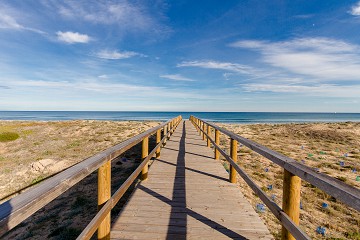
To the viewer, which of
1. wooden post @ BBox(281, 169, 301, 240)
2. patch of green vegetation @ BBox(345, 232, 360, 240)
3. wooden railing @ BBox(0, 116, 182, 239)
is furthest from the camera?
patch of green vegetation @ BBox(345, 232, 360, 240)

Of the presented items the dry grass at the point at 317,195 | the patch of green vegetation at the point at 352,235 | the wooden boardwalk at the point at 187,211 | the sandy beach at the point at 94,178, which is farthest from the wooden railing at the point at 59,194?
the patch of green vegetation at the point at 352,235

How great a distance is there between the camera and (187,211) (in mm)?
3904

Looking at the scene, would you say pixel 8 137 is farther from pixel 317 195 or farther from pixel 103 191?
pixel 317 195

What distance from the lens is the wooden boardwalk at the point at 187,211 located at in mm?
3225

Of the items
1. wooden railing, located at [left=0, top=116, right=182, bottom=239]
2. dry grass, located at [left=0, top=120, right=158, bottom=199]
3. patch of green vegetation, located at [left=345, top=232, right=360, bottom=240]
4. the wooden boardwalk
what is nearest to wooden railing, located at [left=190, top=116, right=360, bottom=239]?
the wooden boardwalk

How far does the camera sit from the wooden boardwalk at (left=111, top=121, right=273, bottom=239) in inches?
127

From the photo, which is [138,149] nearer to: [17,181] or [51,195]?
[17,181]

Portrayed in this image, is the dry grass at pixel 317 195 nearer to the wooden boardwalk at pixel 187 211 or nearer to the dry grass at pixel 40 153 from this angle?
the wooden boardwalk at pixel 187 211

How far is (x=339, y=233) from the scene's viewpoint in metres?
4.45

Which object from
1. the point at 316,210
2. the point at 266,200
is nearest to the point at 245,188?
the point at 316,210

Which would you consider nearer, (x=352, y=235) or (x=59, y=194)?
(x=59, y=194)

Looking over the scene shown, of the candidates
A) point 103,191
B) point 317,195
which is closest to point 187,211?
point 103,191

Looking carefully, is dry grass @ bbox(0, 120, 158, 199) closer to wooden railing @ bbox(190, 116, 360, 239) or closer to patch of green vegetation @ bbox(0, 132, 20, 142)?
patch of green vegetation @ bbox(0, 132, 20, 142)

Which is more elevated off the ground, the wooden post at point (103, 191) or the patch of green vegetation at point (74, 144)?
the wooden post at point (103, 191)
